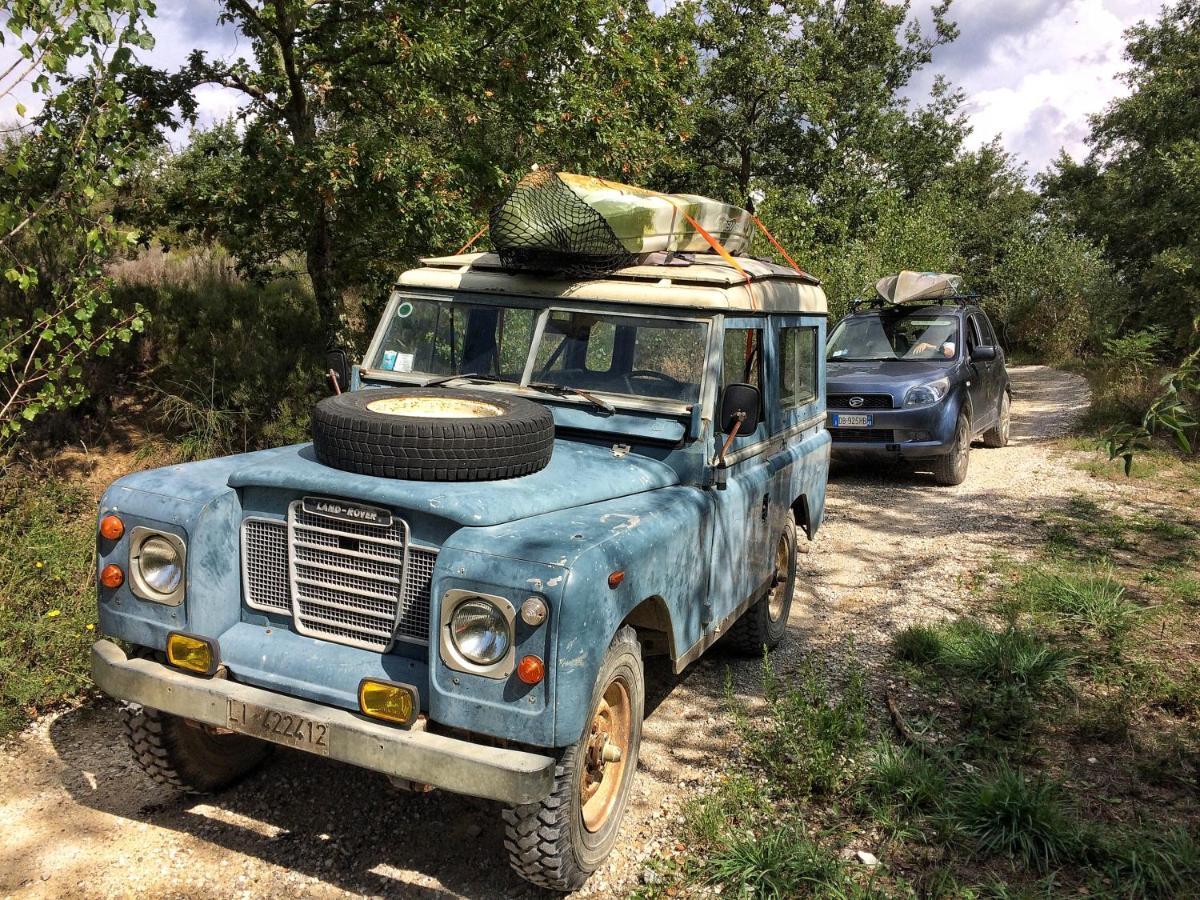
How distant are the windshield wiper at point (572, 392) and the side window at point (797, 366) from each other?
Result: 1.45m

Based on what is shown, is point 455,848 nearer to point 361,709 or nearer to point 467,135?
point 361,709

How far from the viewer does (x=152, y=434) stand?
864 centimetres

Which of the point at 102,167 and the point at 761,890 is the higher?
the point at 102,167

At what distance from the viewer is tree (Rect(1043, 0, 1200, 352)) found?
45.0ft

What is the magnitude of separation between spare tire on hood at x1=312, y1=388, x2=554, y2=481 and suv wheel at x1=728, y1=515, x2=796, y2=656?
2.16 m

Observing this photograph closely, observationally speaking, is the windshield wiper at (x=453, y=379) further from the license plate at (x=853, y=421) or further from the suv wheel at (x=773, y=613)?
the license plate at (x=853, y=421)

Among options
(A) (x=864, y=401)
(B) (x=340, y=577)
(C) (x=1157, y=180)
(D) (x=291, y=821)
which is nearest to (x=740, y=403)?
(B) (x=340, y=577)

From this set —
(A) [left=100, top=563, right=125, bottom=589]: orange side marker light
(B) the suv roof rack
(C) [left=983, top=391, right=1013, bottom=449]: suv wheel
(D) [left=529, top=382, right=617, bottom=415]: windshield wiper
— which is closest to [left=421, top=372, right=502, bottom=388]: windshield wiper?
(D) [left=529, top=382, right=617, bottom=415]: windshield wiper

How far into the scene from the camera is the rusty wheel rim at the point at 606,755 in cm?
327

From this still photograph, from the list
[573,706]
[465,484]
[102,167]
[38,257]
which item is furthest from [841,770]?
[38,257]

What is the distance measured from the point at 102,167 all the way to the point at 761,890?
728 centimetres

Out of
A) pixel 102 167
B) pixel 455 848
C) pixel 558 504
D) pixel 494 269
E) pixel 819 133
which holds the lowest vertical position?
pixel 455 848

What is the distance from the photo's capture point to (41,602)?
5.05 meters

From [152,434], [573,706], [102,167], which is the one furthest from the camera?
[152,434]
